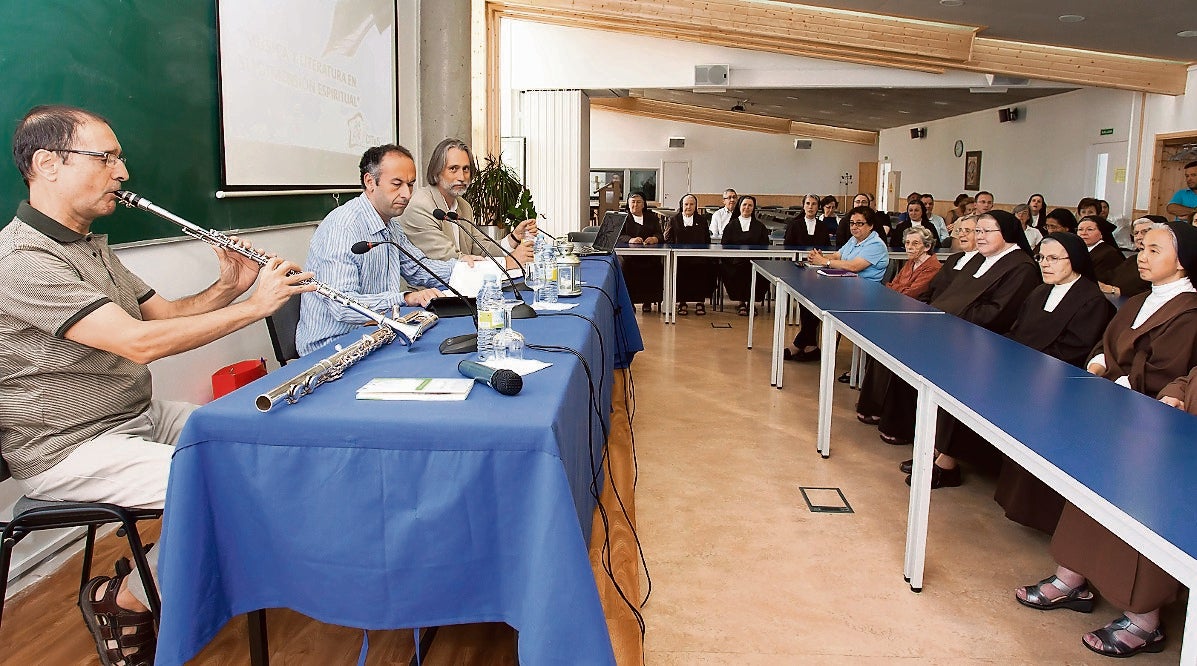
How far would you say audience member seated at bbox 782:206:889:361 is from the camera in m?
5.62

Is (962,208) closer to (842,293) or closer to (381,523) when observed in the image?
(842,293)

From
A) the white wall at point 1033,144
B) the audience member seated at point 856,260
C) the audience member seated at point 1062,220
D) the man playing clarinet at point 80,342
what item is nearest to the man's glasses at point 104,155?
the man playing clarinet at point 80,342

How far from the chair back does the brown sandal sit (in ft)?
3.08

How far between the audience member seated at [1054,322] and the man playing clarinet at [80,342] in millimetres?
2651

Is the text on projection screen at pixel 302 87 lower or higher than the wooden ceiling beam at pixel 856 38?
lower

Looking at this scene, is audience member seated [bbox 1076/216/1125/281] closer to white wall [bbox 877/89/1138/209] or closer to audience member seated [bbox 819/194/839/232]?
audience member seated [bbox 819/194/839/232]

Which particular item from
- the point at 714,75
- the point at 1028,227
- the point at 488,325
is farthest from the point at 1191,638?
the point at 714,75

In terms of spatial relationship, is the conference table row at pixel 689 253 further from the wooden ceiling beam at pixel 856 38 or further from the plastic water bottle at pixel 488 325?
the plastic water bottle at pixel 488 325

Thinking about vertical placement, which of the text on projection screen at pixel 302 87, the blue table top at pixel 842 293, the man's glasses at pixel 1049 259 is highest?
the text on projection screen at pixel 302 87

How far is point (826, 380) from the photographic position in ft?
11.8

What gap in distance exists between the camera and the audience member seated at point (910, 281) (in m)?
4.29

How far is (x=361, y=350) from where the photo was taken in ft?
6.81

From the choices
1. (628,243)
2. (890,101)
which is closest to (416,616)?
(628,243)

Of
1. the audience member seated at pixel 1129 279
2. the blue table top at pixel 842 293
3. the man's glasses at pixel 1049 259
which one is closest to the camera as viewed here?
the man's glasses at pixel 1049 259
